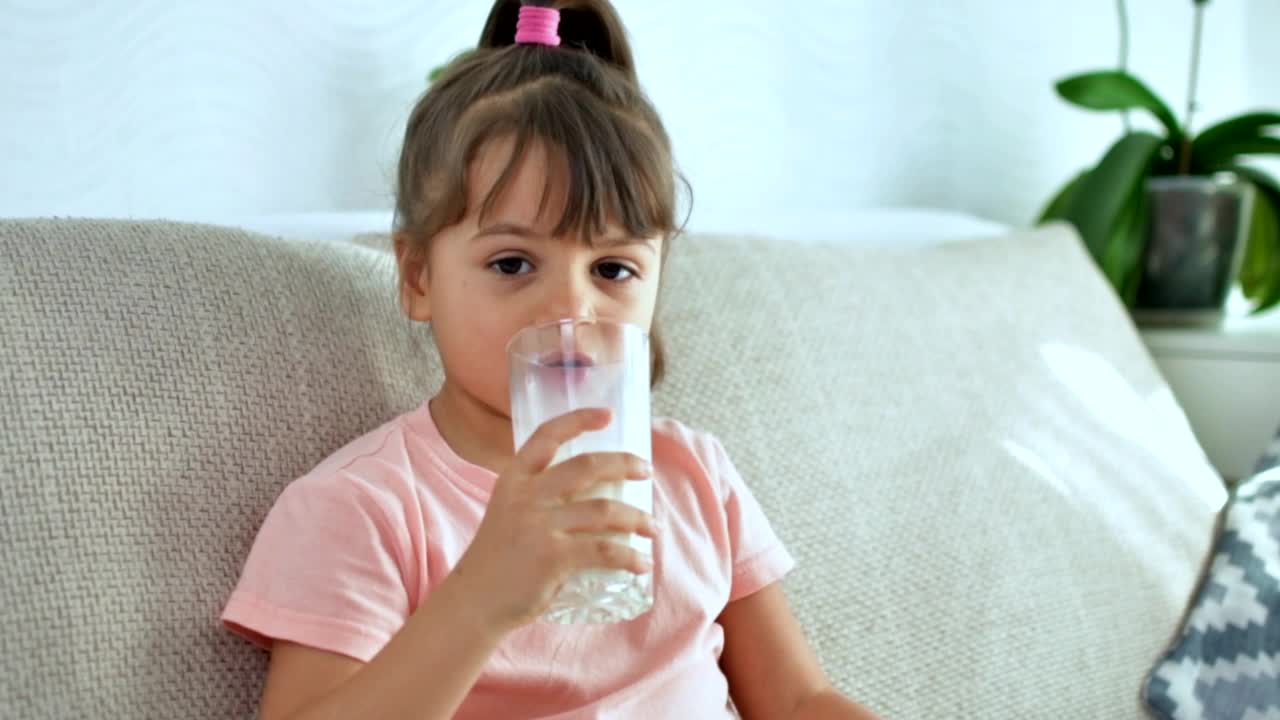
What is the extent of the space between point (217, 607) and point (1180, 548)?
0.96 meters

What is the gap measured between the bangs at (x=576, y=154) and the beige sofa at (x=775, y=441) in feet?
0.64

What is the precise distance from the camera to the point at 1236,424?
1.79 metres

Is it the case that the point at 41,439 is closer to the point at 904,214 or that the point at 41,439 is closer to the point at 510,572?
the point at 510,572

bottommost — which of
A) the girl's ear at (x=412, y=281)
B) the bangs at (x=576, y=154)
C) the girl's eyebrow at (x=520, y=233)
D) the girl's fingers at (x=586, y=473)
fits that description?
the girl's ear at (x=412, y=281)

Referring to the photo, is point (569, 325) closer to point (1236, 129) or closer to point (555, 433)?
point (555, 433)

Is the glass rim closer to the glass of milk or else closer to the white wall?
the glass of milk

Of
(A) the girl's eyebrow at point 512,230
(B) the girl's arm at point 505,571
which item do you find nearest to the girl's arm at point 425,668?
(B) the girl's arm at point 505,571

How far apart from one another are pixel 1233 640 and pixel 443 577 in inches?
31.7

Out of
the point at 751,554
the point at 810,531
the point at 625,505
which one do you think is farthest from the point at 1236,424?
the point at 625,505

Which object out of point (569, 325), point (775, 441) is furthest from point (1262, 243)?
point (569, 325)

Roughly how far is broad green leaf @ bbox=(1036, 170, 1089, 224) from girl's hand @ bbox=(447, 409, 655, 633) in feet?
5.11

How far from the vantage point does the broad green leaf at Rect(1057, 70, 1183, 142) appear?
2.07m

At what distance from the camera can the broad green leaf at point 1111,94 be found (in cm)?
207

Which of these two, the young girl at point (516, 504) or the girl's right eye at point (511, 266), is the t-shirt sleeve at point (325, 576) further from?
the girl's right eye at point (511, 266)
